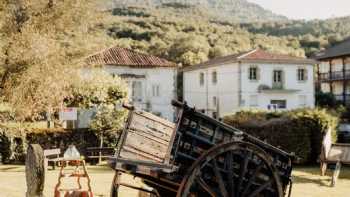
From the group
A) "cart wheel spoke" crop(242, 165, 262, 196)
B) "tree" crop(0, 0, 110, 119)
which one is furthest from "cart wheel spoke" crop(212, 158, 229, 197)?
"tree" crop(0, 0, 110, 119)

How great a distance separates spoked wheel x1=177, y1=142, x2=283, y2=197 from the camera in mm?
8656

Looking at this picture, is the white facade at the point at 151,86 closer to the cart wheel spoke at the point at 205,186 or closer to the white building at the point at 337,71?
the white building at the point at 337,71

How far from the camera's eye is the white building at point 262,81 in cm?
4844

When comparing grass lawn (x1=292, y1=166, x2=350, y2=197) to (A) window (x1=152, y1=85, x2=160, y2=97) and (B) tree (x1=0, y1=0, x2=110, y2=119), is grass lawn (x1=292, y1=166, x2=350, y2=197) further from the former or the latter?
(A) window (x1=152, y1=85, x2=160, y2=97)

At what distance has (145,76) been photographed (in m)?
47.0

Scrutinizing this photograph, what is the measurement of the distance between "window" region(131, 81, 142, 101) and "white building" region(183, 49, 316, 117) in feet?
20.2

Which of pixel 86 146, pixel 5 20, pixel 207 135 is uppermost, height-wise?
pixel 5 20

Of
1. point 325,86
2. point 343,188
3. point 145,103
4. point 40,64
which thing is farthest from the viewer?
point 325,86

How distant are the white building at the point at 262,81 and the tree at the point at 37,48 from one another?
90.2 ft

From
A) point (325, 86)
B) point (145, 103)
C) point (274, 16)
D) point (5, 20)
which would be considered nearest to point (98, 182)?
point (5, 20)

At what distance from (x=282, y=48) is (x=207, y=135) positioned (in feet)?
281

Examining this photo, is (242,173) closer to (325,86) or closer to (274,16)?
(325,86)

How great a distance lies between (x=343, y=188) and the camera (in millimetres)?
17203

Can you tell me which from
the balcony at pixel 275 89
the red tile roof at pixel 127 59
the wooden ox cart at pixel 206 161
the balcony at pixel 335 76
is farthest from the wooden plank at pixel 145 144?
the balcony at pixel 335 76
